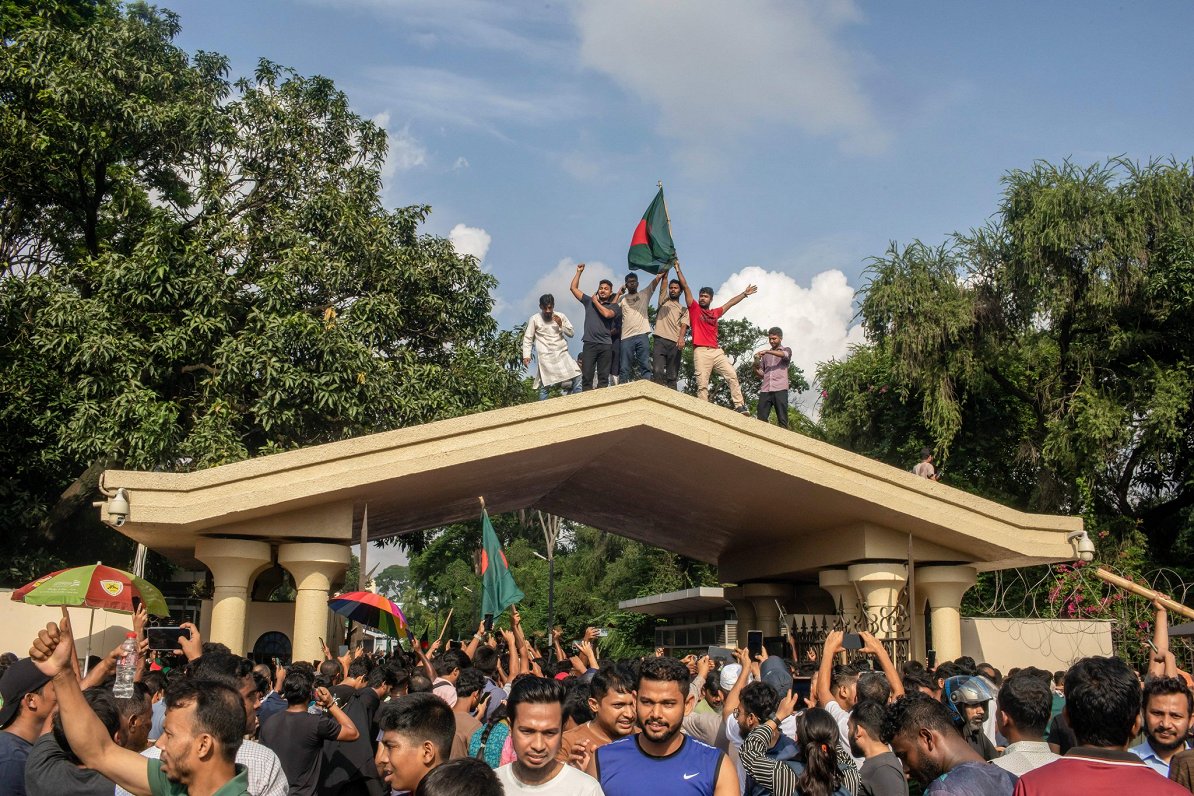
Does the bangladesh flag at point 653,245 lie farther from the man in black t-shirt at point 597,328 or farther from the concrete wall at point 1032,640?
the concrete wall at point 1032,640

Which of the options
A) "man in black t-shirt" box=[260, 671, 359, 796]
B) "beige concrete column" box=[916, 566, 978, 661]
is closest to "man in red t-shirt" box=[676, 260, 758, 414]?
"beige concrete column" box=[916, 566, 978, 661]

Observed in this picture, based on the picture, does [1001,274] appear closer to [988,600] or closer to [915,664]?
[988,600]

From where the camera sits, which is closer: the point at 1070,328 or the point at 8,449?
the point at 8,449

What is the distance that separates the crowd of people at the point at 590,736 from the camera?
3877 millimetres

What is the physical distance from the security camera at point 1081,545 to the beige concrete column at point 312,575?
10.3 m

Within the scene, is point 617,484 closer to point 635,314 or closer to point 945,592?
point 635,314

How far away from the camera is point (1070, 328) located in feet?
85.3

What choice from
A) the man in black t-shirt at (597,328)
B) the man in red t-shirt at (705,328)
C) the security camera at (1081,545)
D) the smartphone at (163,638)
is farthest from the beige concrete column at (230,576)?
the security camera at (1081,545)

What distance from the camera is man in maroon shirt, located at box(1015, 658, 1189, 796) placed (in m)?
3.69

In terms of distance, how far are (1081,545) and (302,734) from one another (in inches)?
509

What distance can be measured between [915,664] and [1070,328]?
18.5 m

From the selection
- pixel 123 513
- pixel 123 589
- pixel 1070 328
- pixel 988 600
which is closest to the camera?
pixel 123 589

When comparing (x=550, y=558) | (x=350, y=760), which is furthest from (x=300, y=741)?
(x=550, y=558)

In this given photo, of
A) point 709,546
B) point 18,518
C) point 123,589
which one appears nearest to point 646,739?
point 123,589
